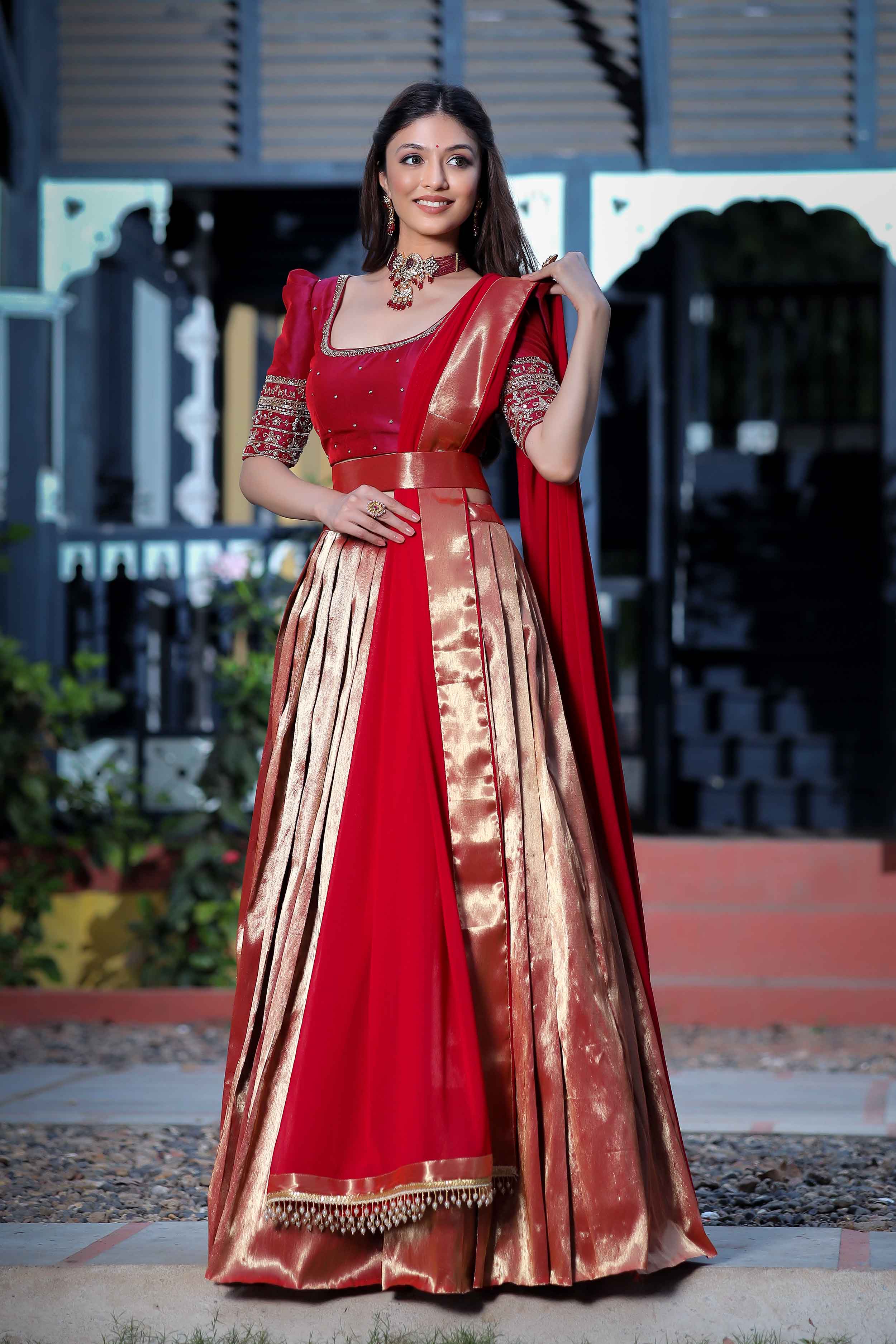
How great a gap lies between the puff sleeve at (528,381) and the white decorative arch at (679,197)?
11.7ft

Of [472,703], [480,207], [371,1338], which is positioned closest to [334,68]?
[480,207]

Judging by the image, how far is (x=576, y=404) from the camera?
224 centimetres

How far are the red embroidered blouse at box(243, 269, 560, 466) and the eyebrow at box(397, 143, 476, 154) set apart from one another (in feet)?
0.74

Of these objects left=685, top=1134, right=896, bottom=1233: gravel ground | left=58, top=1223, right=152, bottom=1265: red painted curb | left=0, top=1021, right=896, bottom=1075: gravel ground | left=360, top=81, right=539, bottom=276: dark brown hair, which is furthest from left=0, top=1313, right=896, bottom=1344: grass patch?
left=0, top=1021, right=896, bottom=1075: gravel ground

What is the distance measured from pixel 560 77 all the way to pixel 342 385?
13.1 feet

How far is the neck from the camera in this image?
2.46 m

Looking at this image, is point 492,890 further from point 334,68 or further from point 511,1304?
point 334,68

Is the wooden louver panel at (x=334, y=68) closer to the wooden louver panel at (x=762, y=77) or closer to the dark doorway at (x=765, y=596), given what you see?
the wooden louver panel at (x=762, y=77)

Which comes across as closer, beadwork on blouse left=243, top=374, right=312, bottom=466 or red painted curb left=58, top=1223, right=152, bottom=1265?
red painted curb left=58, top=1223, right=152, bottom=1265

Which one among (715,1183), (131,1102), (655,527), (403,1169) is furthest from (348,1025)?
(655,527)

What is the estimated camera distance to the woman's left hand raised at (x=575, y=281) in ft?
7.41

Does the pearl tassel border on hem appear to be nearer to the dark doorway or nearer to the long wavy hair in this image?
the long wavy hair

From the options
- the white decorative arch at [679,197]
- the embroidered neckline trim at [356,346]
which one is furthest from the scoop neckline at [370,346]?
the white decorative arch at [679,197]

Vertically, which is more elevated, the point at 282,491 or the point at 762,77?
the point at 762,77
